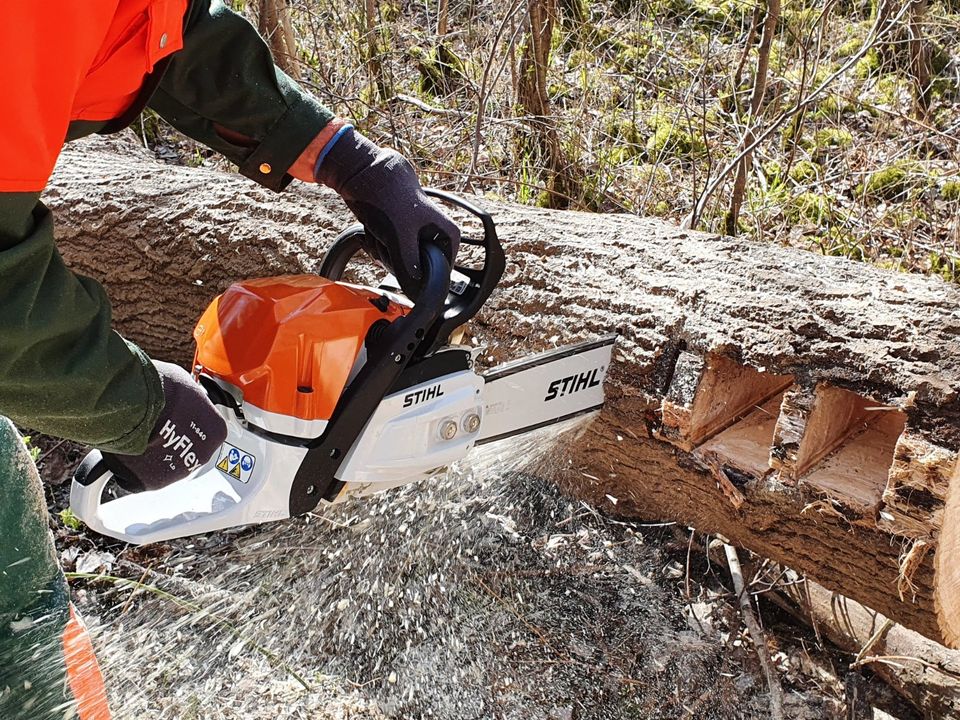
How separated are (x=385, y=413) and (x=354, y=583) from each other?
3.55 feet

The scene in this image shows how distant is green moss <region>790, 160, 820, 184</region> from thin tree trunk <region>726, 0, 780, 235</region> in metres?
0.35

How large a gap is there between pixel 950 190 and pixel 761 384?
8.77 ft

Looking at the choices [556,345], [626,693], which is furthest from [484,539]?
[556,345]

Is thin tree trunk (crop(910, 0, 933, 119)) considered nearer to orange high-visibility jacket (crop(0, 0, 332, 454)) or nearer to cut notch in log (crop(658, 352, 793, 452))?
cut notch in log (crop(658, 352, 793, 452))

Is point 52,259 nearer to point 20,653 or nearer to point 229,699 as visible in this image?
point 20,653

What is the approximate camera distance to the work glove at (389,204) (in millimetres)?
1833

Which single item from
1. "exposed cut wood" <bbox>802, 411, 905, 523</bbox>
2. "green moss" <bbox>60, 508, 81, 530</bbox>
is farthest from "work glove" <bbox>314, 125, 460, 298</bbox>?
"green moss" <bbox>60, 508, 81, 530</bbox>

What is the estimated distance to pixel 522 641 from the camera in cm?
259

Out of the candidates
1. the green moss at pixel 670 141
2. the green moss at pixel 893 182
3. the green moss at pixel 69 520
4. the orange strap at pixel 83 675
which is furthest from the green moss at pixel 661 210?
the orange strap at pixel 83 675

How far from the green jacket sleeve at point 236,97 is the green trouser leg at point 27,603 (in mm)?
850

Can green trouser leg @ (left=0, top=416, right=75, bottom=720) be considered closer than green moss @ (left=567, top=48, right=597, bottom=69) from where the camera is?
Yes

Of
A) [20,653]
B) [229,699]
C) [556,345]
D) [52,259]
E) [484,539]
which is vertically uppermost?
[52,259]

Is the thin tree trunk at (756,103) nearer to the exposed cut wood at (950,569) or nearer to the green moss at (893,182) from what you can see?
the green moss at (893,182)

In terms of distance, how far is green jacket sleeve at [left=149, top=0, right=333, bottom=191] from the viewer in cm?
193
